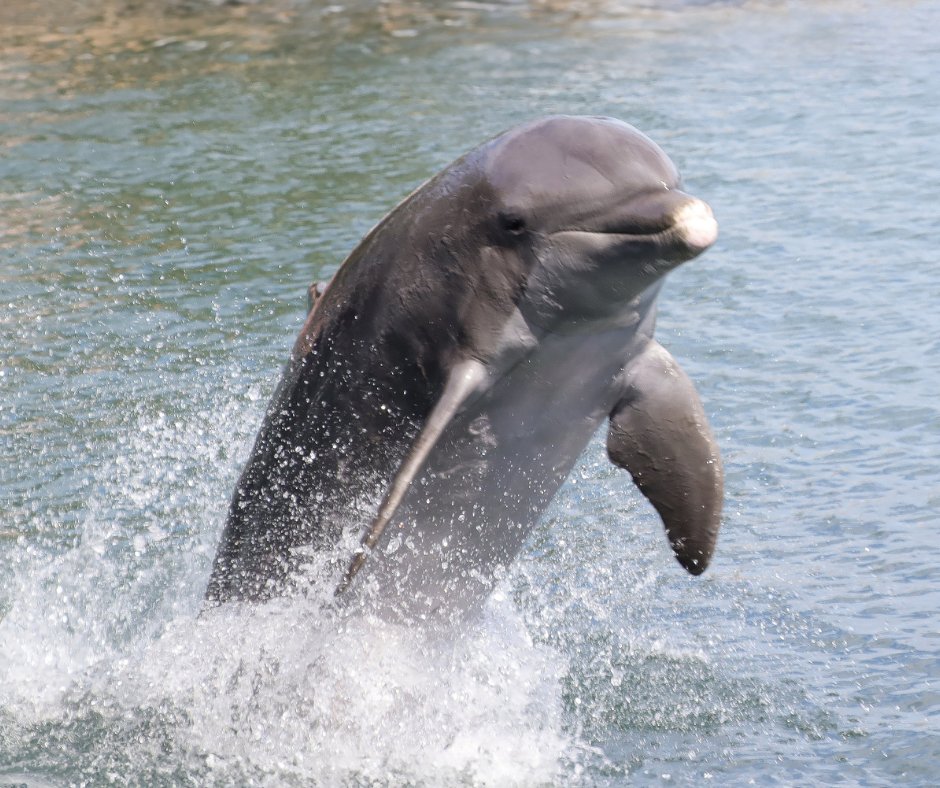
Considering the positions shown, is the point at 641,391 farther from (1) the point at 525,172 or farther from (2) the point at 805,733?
(2) the point at 805,733

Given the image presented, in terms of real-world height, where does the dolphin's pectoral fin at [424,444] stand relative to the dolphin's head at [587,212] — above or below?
below

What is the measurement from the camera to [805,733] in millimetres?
7145

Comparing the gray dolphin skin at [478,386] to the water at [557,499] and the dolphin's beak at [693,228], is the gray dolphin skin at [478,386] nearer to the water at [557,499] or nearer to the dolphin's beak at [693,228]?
the dolphin's beak at [693,228]

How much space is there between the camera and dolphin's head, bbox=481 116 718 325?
5.87 metres

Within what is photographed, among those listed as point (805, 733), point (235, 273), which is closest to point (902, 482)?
point (805, 733)

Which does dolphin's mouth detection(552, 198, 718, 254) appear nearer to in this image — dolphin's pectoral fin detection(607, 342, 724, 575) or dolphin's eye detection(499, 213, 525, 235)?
dolphin's eye detection(499, 213, 525, 235)

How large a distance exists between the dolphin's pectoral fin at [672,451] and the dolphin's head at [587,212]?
0.52 meters

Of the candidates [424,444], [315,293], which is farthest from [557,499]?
[424,444]

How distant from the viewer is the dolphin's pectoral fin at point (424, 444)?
236 inches

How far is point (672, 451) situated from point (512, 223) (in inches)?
55.1

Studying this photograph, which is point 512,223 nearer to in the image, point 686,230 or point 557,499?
point 686,230

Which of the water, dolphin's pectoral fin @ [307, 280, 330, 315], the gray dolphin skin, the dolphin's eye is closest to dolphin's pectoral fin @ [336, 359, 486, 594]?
the gray dolphin skin

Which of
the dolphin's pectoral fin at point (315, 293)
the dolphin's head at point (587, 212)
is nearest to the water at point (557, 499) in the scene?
the dolphin's pectoral fin at point (315, 293)

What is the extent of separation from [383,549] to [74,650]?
2148mm
